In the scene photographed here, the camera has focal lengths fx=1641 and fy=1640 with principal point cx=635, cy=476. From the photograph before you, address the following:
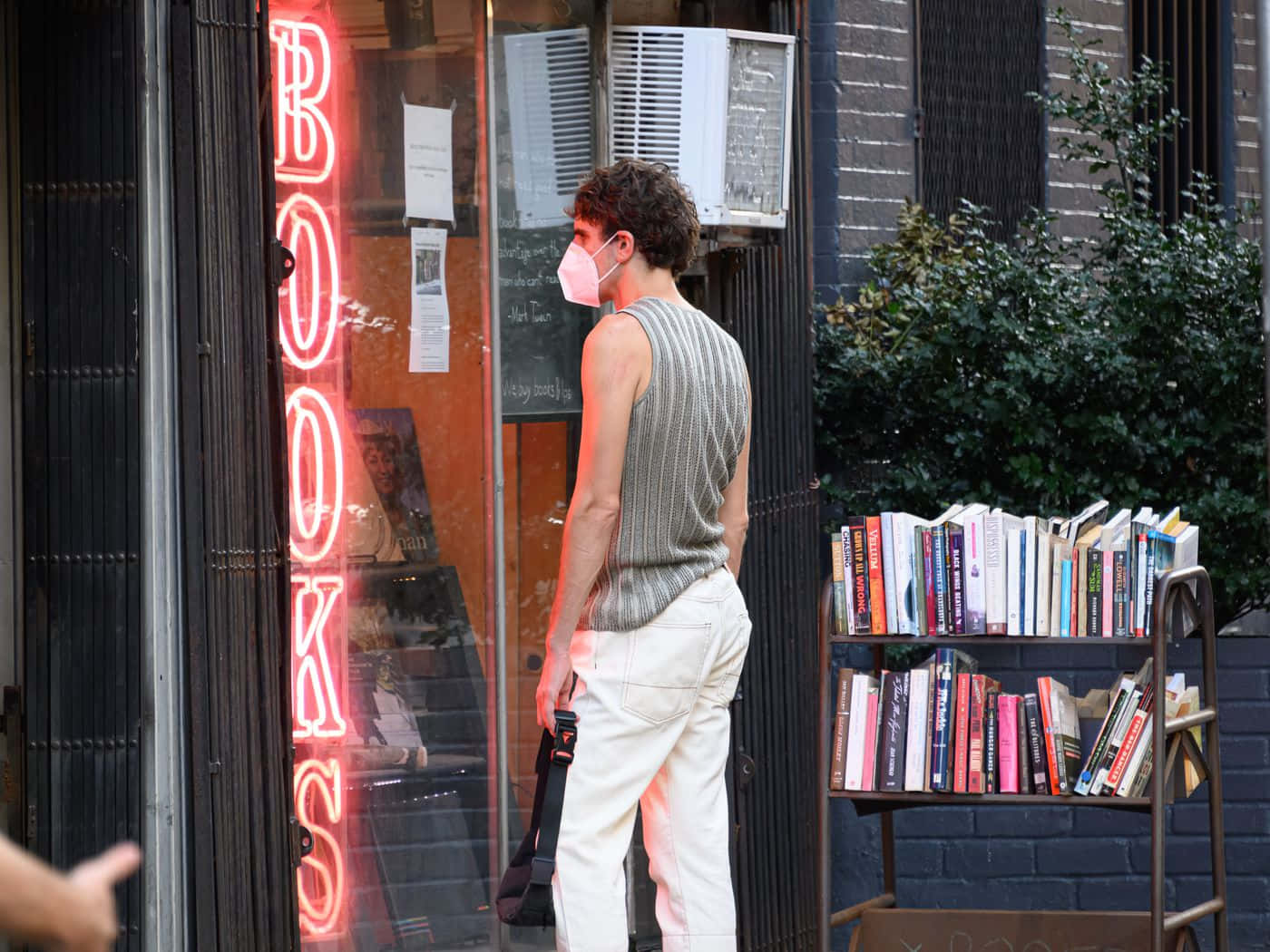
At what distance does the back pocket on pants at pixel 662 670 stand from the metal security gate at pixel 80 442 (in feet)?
5.09

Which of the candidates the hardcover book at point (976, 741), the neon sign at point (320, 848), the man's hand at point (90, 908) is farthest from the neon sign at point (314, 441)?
the man's hand at point (90, 908)

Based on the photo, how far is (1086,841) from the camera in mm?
6195

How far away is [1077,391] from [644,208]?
301cm

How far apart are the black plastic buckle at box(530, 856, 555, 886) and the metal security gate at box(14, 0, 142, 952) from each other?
53.8 inches

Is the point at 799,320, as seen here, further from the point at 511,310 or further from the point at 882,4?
the point at 882,4

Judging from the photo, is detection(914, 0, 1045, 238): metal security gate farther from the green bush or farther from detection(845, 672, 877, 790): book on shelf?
detection(845, 672, 877, 790): book on shelf

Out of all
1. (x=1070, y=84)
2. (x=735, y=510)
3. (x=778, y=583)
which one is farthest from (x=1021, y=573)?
(x=1070, y=84)

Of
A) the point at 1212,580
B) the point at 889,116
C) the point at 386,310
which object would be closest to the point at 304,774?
the point at 386,310

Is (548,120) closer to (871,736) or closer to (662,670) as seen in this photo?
(871,736)

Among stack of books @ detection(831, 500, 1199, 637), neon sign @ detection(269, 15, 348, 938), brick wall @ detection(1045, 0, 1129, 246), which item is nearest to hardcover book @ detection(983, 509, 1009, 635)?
stack of books @ detection(831, 500, 1199, 637)

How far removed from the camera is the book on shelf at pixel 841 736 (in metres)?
4.72

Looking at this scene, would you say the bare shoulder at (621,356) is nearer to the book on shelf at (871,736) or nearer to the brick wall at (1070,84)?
the book on shelf at (871,736)

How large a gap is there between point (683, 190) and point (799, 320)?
1.84 metres

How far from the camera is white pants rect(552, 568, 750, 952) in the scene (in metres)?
3.72
